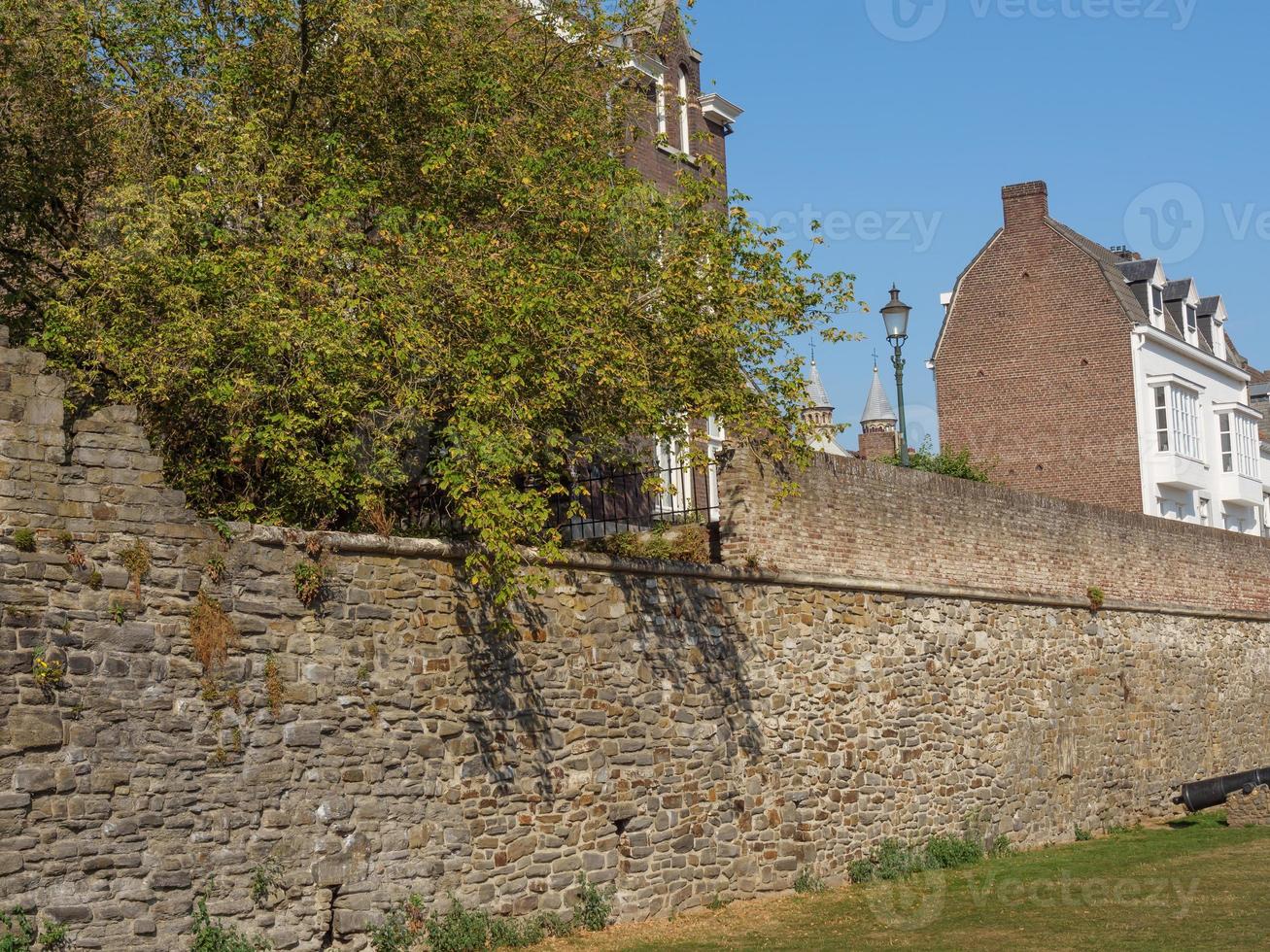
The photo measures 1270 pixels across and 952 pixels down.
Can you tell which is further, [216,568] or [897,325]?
[897,325]

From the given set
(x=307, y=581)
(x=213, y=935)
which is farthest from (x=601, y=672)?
(x=213, y=935)

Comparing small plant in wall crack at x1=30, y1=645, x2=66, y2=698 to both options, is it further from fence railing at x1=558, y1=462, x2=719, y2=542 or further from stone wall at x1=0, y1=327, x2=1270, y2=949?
fence railing at x1=558, y1=462, x2=719, y2=542

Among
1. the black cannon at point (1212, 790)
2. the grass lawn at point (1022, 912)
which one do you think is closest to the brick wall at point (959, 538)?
the black cannon at point (1212, 790)

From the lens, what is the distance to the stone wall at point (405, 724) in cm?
1037

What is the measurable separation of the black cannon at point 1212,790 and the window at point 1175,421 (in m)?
16.3

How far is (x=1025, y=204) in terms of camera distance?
137 feet

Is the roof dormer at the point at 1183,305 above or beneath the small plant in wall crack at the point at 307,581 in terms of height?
above

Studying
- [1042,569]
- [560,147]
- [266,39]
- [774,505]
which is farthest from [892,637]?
[266,39]

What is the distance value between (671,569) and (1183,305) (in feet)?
109

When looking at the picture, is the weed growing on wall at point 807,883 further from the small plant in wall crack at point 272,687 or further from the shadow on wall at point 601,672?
the small plant in wall crack at point 272,687

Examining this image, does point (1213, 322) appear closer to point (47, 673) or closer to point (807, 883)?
point (807, 883)

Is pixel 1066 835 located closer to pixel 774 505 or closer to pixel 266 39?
pixel 774 505

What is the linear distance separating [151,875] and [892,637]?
439 inches

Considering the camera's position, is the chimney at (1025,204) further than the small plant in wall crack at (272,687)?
Yes
